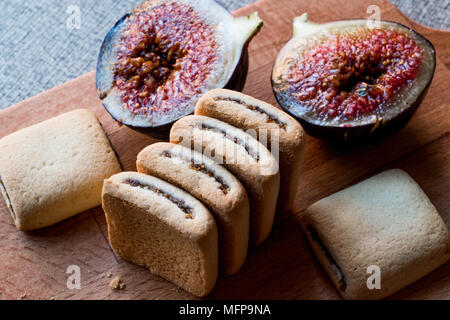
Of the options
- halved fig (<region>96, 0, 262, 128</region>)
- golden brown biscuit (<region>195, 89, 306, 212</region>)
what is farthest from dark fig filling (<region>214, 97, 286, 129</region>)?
halved fig (<region>96, 0, 262, 128</region>)

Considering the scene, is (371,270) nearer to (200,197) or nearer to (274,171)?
(274,171)

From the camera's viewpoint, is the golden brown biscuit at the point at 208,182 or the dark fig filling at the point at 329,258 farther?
the dark fig filling at the point at 329,258

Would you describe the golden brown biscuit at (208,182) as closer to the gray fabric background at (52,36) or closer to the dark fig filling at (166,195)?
the dark fig filling at (166,195)

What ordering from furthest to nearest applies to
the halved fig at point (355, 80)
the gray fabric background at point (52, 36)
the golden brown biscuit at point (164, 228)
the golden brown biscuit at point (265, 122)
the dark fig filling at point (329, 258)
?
the gray fabric background at point (52, 36) < the halved fig at point (355, 80) < the dark fig filling at point (329, 258) < the golden brown biscuit at point (265, 122) < the golden brown biscuit at point (164, 228)

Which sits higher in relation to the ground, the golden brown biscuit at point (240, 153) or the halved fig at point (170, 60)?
the halved fig at point (170, 60)

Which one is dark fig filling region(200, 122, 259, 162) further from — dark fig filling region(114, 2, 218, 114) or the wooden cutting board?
the wooden cutting board
